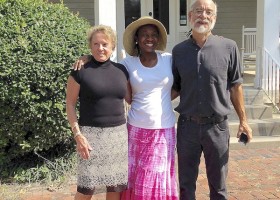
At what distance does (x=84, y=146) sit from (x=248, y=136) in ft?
4.42

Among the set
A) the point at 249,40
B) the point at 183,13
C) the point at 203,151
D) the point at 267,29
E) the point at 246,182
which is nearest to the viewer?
the point at 203,151

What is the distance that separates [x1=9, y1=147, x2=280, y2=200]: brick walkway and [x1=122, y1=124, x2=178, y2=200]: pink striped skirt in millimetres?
1248

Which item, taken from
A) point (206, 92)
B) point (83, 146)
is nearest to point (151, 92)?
point (206, 92)

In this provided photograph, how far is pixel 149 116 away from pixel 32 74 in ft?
6.00

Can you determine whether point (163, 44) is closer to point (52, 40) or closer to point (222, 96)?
point (222, 96)

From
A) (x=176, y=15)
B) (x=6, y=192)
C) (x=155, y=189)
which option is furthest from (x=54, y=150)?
(x=176, y=15)

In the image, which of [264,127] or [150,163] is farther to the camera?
[264,127]

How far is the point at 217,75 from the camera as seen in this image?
10.7 feet

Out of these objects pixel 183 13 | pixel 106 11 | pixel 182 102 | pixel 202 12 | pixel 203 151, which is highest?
pixel 183 13

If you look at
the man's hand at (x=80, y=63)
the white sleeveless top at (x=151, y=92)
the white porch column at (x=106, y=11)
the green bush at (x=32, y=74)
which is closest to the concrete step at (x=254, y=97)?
the white porch column at (x=106, y=11)

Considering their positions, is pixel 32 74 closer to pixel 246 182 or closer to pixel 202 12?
pixel 202 12

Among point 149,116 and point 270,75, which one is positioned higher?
point 270,75

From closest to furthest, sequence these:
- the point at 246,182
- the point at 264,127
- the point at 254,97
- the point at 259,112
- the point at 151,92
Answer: the point at 151,92 < the point at 246,182 < the point at 264,127 < the point at 259,112 < the point at 254,97

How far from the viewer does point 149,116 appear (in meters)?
3.35
